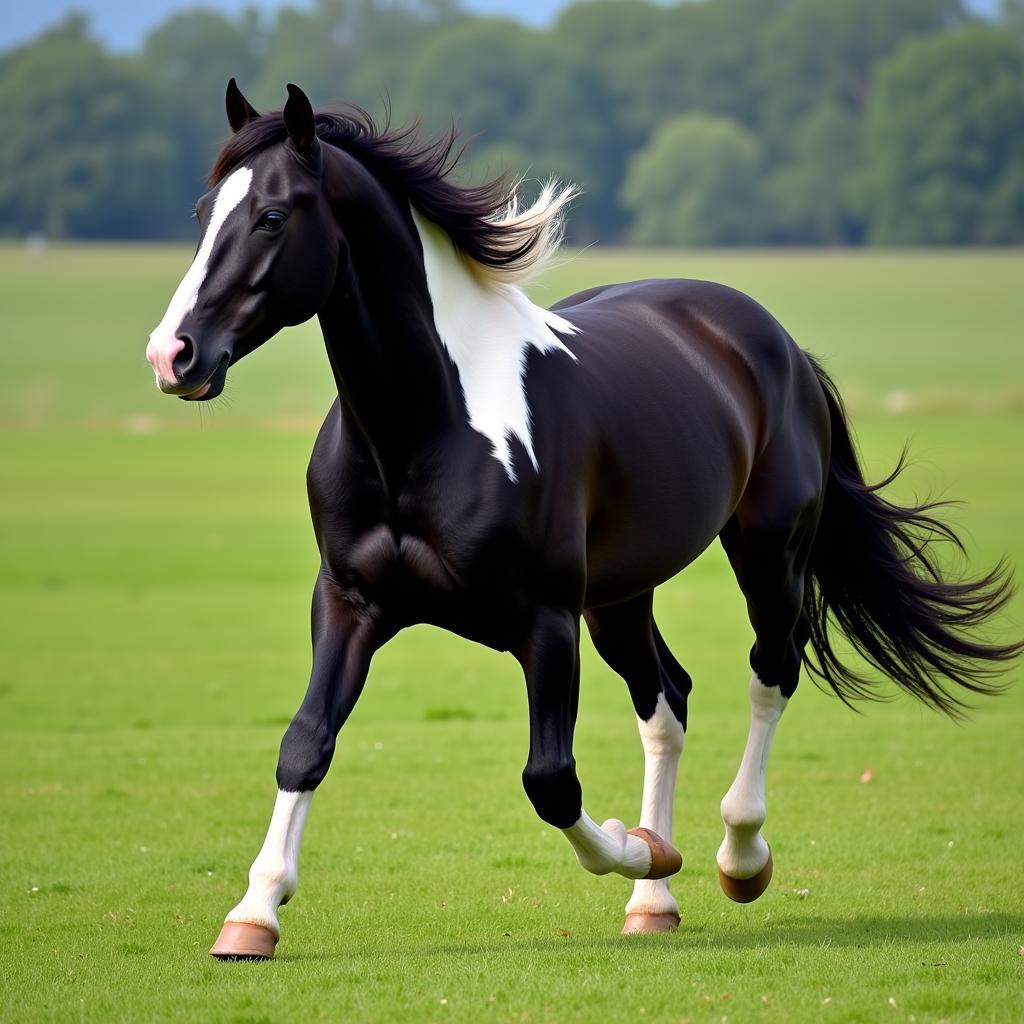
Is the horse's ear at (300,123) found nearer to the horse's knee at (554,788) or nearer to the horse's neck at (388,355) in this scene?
the horse's neck at (388,355)

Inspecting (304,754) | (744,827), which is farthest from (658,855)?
(304,754)

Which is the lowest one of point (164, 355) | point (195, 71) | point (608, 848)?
point (195, 71)

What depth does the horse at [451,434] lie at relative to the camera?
482 cm

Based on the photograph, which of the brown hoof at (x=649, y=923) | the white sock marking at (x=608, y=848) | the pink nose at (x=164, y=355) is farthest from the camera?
the brown hoof at (x=649, y=923)

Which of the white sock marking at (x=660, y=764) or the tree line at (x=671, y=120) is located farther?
the tree line at (x=671, y=120)

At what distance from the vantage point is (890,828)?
25.2ft

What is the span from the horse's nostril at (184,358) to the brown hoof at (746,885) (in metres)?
2.77

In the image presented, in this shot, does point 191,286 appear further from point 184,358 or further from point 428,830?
point 428,830

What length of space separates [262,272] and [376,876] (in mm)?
2813

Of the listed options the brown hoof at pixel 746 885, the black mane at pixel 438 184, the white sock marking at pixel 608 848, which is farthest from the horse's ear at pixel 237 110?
the brown hoof at pixel 746 885

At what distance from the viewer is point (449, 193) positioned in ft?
17.6

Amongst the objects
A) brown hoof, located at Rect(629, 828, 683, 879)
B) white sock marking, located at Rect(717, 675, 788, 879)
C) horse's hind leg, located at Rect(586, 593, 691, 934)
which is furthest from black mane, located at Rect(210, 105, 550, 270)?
white sock marking, located at Rect(717, 675, 788, 879)

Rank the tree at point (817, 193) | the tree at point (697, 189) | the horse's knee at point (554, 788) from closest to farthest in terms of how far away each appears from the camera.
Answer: the horse's knee at point (554, 788) → the tree at point (697, 189) → the tree at point (817, 193)

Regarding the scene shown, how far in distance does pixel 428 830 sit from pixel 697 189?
286ft
